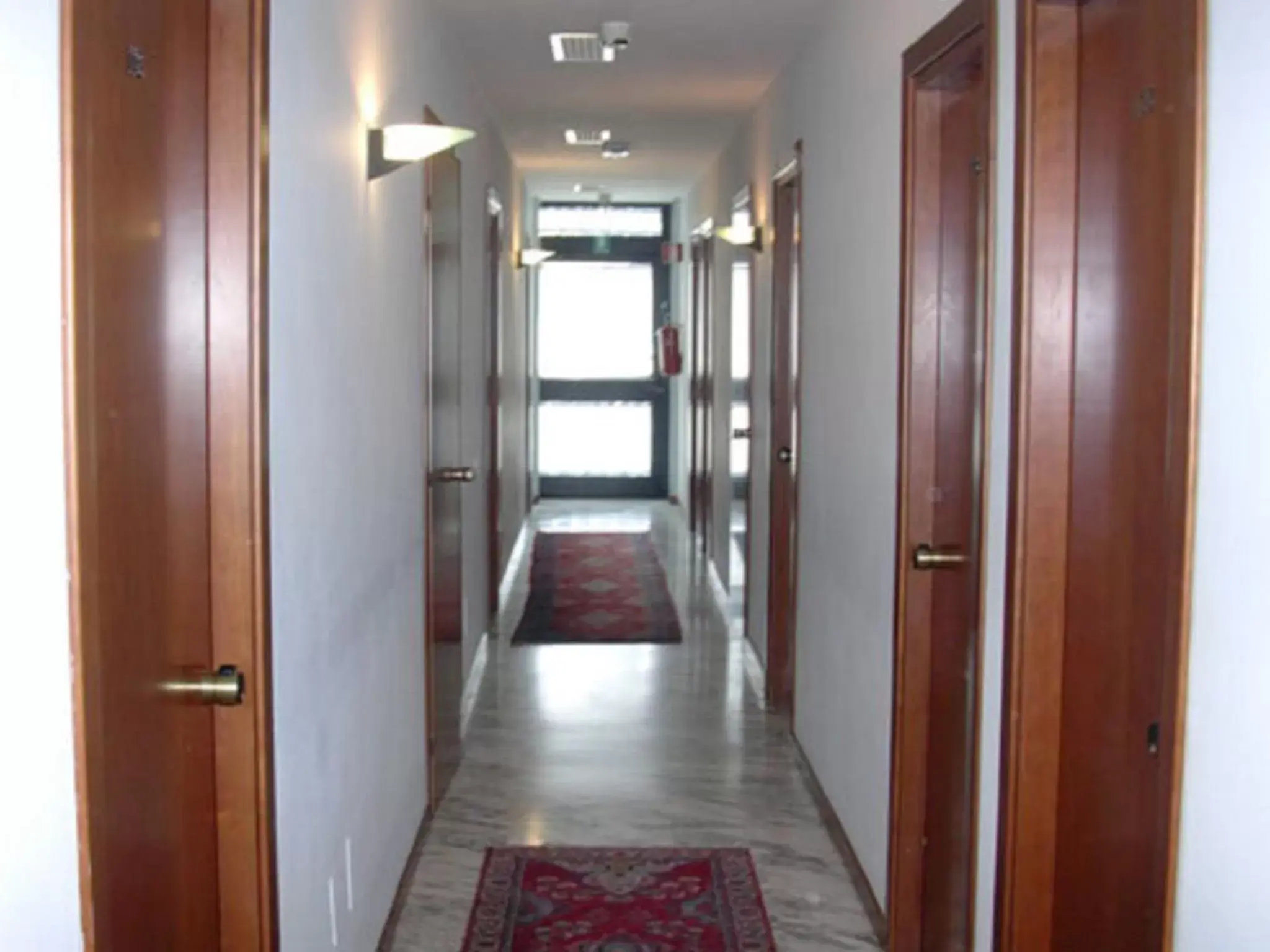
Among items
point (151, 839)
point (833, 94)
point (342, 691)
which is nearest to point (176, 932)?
point (151, 839)

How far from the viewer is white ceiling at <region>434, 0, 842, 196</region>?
4875 mm

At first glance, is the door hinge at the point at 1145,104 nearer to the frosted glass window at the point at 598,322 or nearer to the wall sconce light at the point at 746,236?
the wall sconce light at the point at 746,236

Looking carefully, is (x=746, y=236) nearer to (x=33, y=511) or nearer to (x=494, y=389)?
(x=494, y=389)

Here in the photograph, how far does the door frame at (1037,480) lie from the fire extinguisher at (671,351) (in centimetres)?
977

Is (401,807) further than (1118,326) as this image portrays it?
Yes

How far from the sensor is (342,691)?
310 cm

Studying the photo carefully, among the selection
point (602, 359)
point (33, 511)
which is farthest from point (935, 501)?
point (602, 359)

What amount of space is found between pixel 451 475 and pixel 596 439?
8494 mm

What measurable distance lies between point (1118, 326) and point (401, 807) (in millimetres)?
2439

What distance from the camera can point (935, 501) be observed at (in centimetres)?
346

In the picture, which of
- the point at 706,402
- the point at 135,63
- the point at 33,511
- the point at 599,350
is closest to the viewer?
the point at 33,511

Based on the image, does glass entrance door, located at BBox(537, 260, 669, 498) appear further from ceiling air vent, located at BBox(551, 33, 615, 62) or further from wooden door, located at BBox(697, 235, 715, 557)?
ceiling air vent, located at BBox(551, 33, 615, 62)

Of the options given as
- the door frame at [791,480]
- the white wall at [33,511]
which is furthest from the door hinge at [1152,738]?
the door frame at [791,480]

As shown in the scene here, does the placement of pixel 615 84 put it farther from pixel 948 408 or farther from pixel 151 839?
pixel 151 839
